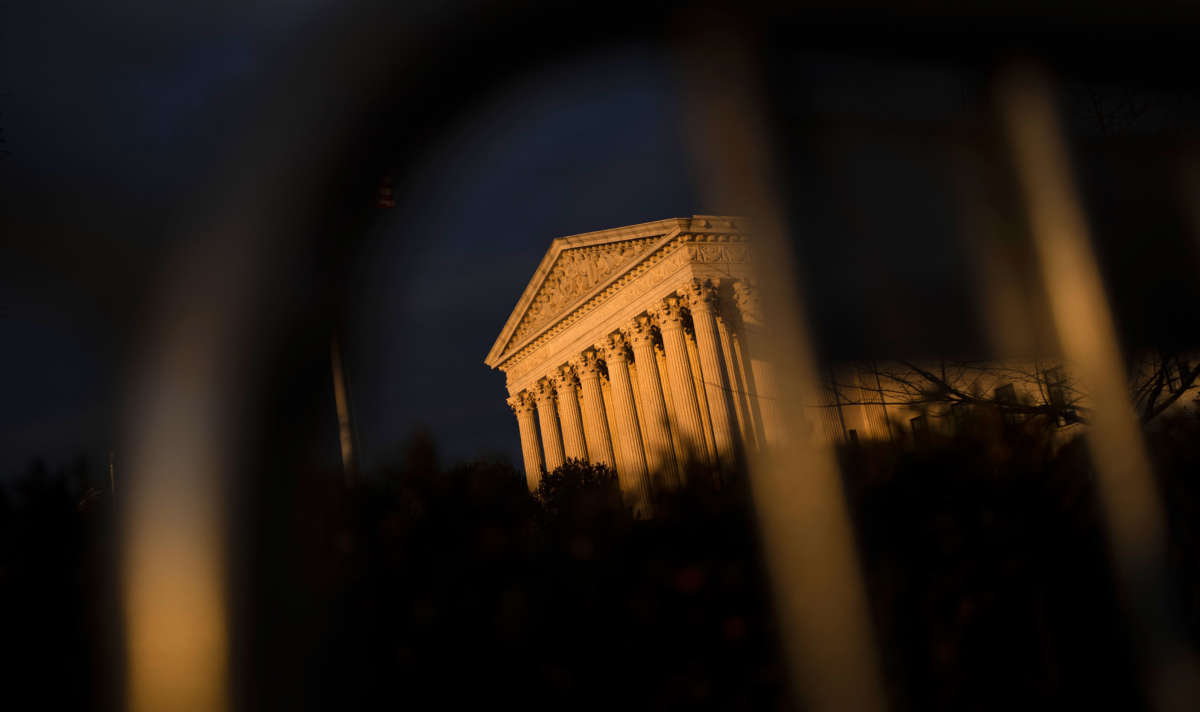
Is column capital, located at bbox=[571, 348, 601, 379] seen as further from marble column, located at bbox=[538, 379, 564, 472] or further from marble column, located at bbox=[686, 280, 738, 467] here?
marble column, located at bbox=[686, 280, 738, 467]

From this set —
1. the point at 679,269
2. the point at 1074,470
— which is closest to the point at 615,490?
the point at 1074,470

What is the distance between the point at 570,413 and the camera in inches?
1348

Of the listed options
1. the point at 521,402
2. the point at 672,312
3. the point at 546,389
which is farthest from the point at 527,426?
the point at 672,312

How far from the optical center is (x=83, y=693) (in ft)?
5.48

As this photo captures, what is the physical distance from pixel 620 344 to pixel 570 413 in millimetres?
4873

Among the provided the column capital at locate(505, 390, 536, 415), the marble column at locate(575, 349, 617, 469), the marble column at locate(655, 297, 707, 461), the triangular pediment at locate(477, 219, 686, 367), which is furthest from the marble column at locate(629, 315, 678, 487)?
the column capital at locate(505, 390, 536, 415)

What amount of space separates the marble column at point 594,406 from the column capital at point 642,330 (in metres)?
3.42

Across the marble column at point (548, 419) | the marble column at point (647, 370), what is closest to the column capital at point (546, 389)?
the marble column at point (548, 419)

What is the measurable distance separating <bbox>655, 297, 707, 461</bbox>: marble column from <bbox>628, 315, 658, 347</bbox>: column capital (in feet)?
2.13

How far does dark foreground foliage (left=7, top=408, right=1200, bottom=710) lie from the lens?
1.74m

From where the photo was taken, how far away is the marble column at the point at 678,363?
1046 inches

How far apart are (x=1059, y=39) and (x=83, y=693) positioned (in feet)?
11.9

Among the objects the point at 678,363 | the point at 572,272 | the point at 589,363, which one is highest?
the point at 572,272

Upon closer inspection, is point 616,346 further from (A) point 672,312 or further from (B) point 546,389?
(B) point 546,389
